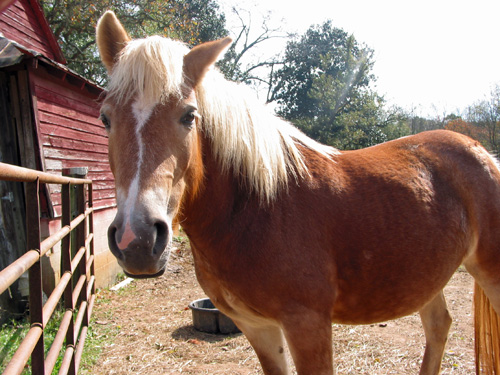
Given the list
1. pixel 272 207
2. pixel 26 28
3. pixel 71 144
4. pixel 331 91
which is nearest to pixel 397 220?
pixel 272 207

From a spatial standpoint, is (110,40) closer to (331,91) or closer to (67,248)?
(67,248)

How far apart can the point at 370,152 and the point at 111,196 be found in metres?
6.22

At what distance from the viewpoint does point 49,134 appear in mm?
5328

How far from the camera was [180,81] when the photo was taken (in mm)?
1791

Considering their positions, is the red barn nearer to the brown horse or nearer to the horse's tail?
the brown horse

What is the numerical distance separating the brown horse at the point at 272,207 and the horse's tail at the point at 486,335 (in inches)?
20.3

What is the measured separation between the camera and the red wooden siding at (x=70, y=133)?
520 cm

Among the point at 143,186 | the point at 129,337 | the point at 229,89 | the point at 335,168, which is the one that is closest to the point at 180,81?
the point at 229,89

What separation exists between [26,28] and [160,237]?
31.5 feet

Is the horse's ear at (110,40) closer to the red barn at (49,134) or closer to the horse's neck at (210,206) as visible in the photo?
the horse's neck at (210,206)

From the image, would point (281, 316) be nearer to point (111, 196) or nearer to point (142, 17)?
point (111, 196)

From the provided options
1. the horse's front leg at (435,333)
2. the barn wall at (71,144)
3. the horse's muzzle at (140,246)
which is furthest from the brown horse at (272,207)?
the barn wall at (71,144)

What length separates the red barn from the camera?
4.47 m

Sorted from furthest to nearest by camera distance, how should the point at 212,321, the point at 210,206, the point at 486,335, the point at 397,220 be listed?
the point at 212,321 < the point at 486,335 < the point at 397,220 < the point at 210,206
